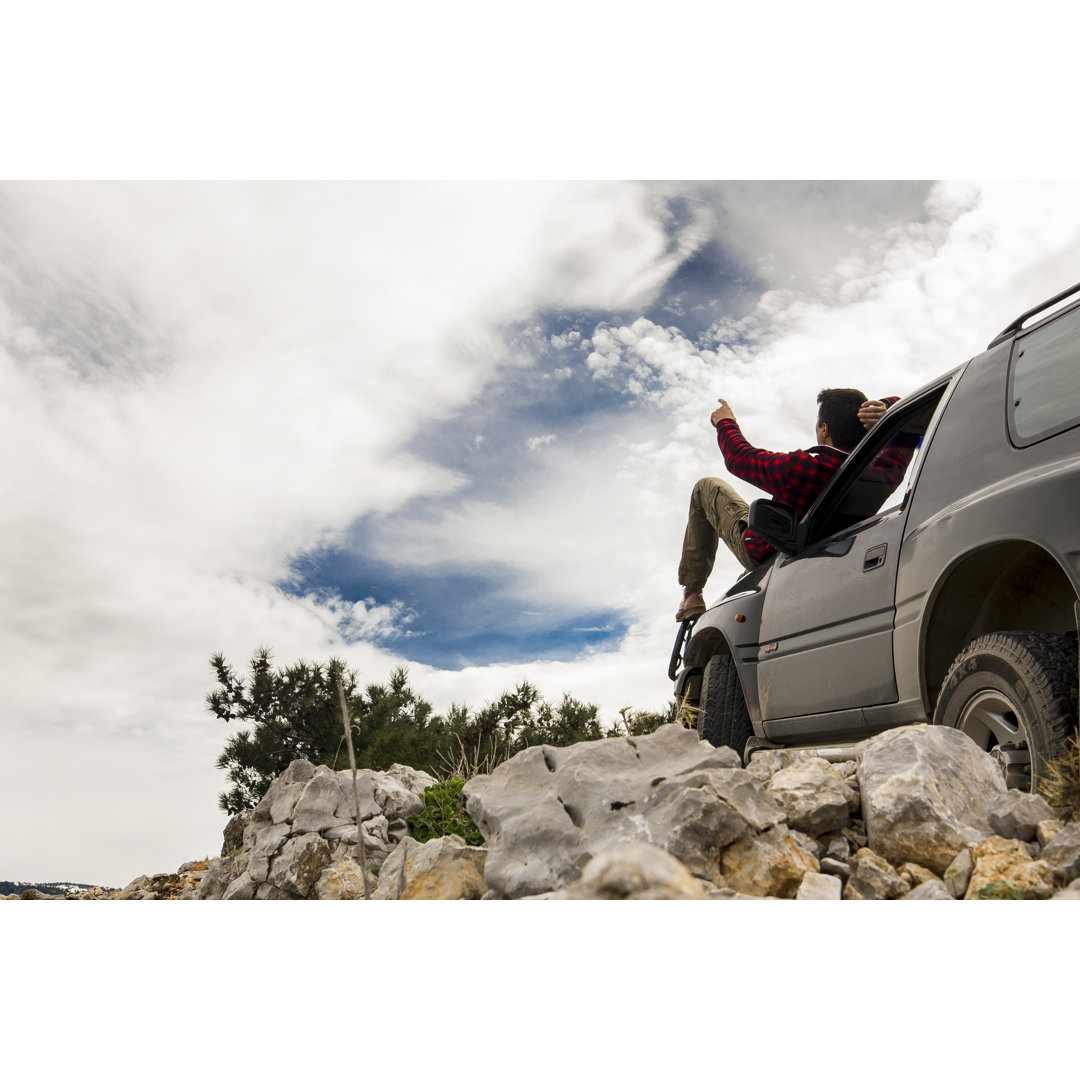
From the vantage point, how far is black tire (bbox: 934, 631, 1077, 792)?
105 inches

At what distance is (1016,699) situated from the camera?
9.36 feet

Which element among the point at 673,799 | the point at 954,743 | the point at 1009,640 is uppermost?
the point at 1009,640

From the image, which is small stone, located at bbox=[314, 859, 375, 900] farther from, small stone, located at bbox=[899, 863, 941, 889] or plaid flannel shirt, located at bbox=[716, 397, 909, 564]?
plaid flannel shirt, located at bbox=[716, 397, 909, 564]

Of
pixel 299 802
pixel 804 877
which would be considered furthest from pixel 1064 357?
pixel 299 802

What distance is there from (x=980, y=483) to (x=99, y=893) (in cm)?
639

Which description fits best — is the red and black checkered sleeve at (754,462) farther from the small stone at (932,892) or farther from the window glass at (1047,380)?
the small stone at (932,892)

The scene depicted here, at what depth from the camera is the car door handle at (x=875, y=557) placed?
12.4 feet

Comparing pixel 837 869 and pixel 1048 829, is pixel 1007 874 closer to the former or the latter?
pixel 1048 829

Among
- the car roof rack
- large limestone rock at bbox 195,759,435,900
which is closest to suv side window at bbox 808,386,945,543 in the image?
the car roof rack

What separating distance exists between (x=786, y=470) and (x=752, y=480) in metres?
0.26

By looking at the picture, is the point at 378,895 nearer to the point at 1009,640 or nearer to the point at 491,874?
the point at 491,874

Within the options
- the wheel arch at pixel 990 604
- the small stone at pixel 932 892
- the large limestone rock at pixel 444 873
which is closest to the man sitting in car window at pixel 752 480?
the wheel arch at pixel 990 604

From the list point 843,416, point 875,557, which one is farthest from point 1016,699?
point 843,416

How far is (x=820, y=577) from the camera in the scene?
14.0ft
